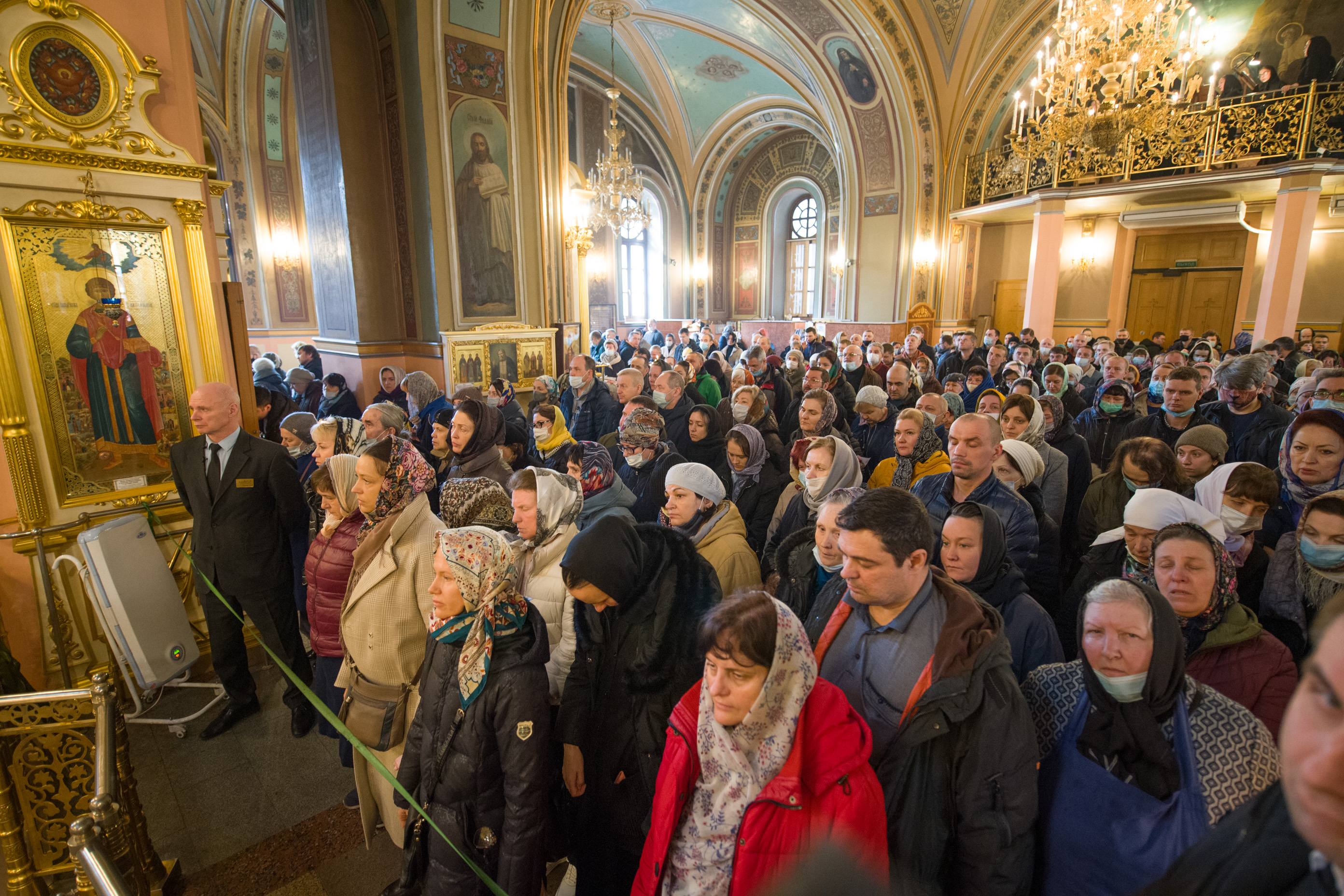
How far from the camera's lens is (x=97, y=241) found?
11.4 feet

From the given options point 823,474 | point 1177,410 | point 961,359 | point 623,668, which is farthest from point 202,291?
point 961,359

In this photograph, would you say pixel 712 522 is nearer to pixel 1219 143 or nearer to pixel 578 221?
pixel 578 221

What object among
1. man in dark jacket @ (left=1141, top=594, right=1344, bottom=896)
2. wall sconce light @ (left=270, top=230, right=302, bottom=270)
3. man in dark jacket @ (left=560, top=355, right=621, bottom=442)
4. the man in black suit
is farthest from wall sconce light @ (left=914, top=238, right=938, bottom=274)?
man in dark jacket @ (left=1141, top=594, right=1344, bottom=896)

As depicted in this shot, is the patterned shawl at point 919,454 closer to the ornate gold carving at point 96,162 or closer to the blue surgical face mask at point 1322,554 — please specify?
→ the blue surgical face mask at point 1322,554

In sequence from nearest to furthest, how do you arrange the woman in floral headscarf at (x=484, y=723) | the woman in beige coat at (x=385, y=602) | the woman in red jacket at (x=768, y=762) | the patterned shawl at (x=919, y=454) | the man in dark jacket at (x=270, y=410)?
the woman in red jacket at (x=768, y=762) < the woman in floral headscarf at (x=484, y=723) < the woman in beige coat at (x=385, y=602) < the patterned shawl at (x=919, y=454) < the man in dark jacket at (x=270, y=410)

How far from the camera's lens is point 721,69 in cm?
1819

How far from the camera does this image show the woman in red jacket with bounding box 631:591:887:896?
141 centimetres

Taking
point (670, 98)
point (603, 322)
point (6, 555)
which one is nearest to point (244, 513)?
point (6, 555)

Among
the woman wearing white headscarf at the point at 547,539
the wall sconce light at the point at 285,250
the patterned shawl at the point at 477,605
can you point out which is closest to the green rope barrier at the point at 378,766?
the patterned shawl at the point at 477,605

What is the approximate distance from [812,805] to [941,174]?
1741cm

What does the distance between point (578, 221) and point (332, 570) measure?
13.1 meters

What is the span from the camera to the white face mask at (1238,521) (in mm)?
2762

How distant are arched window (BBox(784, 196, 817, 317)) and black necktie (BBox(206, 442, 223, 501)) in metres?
21.4

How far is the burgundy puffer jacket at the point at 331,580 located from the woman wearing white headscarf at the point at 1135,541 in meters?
3.04
